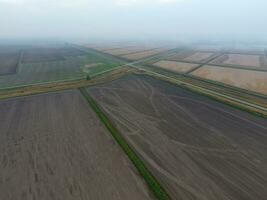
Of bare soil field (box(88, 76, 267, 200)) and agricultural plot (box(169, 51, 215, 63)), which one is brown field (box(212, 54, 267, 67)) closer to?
agricultural plot (box(169, 51, 215, 63))

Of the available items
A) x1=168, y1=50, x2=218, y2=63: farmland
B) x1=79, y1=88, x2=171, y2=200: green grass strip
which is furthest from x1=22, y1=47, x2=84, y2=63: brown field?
x1=79, y1=88, x2=171, y2=200: green grass strip

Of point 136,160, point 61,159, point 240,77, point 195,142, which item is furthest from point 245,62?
point 61,159

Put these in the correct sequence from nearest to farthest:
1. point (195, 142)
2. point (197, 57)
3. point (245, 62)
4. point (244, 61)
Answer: point (195, 142)
point (245, 62)
point (244, 61)
point (197, 57)

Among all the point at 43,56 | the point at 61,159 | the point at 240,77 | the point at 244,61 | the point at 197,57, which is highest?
the point at 43,56

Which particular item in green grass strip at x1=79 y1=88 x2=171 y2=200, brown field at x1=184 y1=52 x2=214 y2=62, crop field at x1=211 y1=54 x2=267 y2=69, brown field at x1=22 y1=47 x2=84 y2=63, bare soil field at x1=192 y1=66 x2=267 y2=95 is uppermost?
brown field at x1=22 y1=47 x2=84 y2=63

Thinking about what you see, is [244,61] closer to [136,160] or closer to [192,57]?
[192,57]

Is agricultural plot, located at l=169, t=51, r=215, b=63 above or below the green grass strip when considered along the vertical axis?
above

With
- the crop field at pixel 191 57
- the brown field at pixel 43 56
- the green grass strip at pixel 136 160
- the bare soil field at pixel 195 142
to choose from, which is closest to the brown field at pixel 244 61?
the crop field at pixel 191 57
